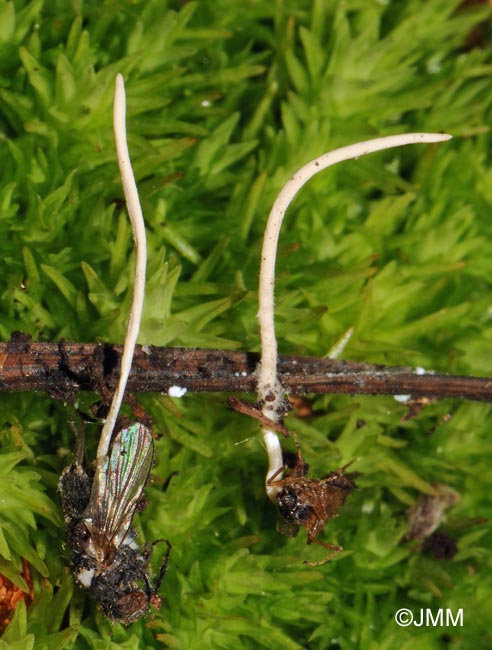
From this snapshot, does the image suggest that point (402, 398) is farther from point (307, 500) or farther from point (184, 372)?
point (184, 372)

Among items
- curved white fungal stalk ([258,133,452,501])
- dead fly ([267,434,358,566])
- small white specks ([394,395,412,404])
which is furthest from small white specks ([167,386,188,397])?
small white specks ([394,395,412,404])

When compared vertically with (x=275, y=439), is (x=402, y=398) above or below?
above

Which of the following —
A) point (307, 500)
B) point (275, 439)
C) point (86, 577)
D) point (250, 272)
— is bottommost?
point (86, 577)

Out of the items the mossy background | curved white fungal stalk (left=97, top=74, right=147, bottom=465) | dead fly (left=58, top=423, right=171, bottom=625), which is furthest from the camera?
the mossy background

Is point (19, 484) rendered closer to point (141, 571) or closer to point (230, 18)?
point (141, 571)

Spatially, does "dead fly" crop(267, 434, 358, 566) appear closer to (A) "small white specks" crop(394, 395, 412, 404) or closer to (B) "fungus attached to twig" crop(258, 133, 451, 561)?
(B) "fungus attached to twig" crop(258, 133, 451, 561)

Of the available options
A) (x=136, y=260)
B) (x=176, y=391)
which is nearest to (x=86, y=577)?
(x=176, y=391)

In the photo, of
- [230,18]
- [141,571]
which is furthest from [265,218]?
[141,571]

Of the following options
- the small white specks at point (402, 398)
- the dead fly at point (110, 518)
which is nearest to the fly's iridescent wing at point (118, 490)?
the dead fly at point (110, 518)
